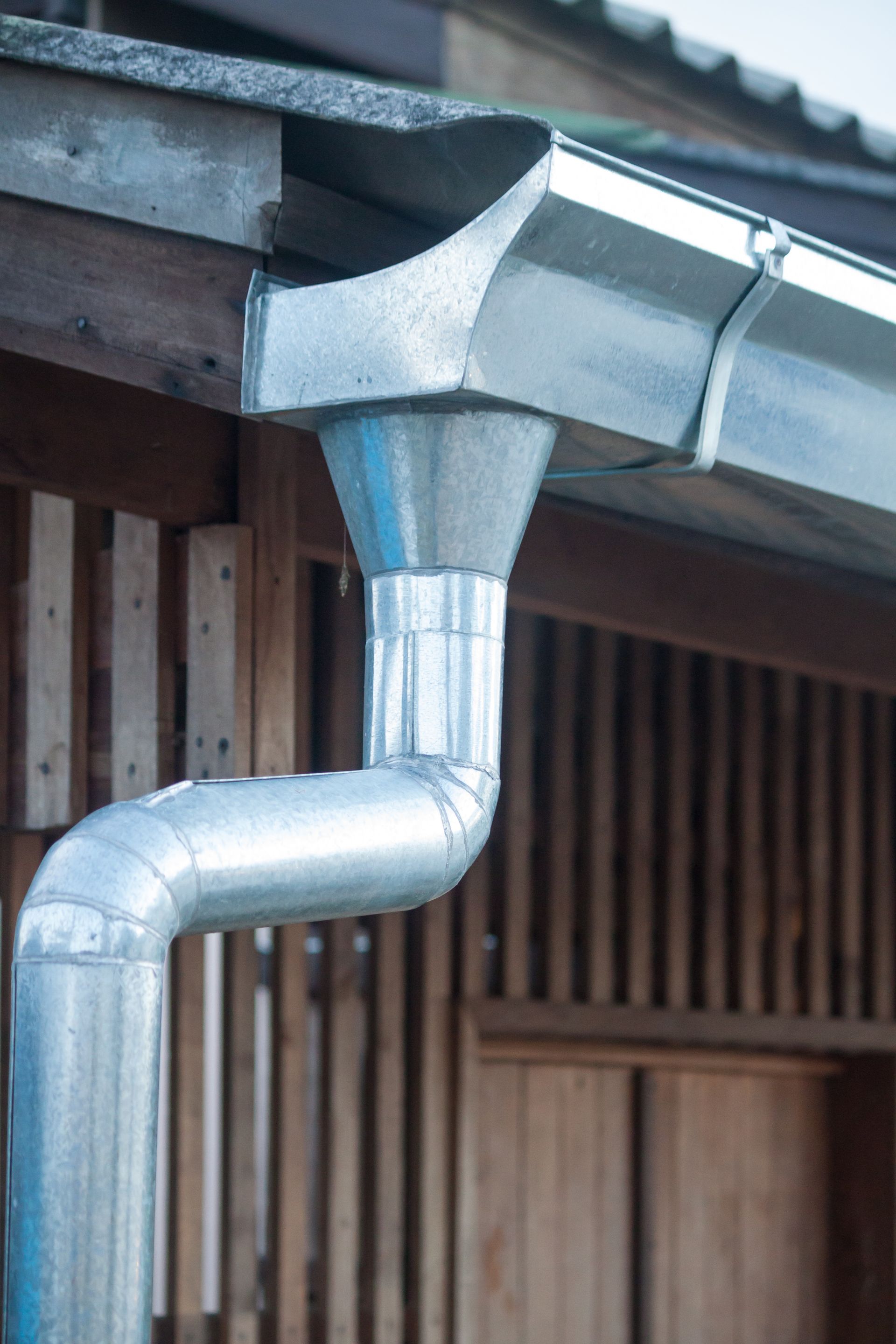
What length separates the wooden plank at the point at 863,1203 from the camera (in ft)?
20.1

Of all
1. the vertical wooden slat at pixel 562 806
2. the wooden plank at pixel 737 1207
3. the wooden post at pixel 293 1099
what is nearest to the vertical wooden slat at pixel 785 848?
the wooden plank at pixel 737 1207

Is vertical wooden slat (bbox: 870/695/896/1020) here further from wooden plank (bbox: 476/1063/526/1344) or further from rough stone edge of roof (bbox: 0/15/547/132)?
rough stone edge of roof (bbox: 0/15/547/132)

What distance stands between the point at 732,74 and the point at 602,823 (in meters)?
3.01

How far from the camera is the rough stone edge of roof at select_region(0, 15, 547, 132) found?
228cm

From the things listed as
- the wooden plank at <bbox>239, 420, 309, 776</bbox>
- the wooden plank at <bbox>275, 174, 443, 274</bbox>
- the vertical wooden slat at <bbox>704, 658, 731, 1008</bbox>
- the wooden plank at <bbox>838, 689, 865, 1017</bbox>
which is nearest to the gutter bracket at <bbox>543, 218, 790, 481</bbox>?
the wooden plank at <bbox>275, 174, 443, 274</bbox>

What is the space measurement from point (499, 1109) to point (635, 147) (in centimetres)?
304

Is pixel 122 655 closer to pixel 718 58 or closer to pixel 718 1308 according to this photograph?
pixel 718 1308

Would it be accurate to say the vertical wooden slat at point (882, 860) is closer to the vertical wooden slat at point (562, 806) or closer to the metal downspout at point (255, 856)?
the vertical wooden slat at point (562, 806)

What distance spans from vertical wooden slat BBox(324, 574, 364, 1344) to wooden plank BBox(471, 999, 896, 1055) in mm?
478

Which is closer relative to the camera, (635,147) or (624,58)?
(635,147)

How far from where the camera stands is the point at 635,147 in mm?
4613

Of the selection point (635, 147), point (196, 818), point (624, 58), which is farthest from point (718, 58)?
point (196, 818)

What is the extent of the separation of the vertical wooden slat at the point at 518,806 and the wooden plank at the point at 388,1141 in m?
0.42

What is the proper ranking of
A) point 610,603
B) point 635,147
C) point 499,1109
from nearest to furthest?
point 610,603, point 635,147, point 499,1109
